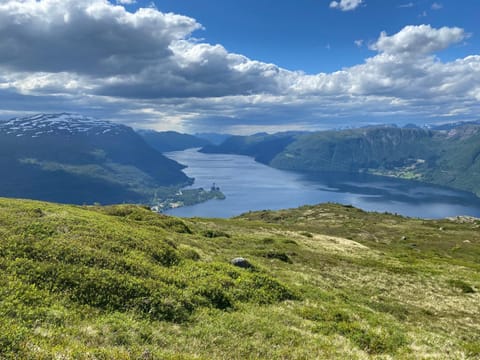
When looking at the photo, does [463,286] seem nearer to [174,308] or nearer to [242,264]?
[242,264]

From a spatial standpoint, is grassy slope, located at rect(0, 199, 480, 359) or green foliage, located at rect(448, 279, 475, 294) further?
green foliage, located at rect(448, 279, 475, 294)

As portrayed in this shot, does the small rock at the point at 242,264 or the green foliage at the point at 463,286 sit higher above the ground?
the small rock at the point at 242,264

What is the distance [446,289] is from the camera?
1439 inches

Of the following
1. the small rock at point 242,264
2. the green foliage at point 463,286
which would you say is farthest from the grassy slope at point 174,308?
the green foliage at point 463,286

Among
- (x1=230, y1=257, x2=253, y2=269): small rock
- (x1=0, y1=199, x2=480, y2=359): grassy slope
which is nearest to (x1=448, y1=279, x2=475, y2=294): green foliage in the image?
(x1=0, y1=199, x2=480, y2=359): grassy slope

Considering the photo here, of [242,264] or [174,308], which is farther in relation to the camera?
[242,264]

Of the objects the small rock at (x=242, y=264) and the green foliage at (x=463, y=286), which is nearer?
the small rock at (x=242, y=264)

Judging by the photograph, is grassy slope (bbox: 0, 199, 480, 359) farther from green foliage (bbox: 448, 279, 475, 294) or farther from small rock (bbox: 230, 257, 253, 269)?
green foliage (bbox: 448, 279, 475, 294)

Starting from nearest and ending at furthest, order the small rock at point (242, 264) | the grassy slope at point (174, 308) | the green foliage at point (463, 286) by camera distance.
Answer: the grassy slope at point (174, 308), the small rock at point (242, 264), the green foliage at point (463, 286)

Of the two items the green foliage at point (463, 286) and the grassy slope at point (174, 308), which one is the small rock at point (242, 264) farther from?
the green foliage at point (463, 286)

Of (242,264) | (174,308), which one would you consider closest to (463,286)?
(242,264)

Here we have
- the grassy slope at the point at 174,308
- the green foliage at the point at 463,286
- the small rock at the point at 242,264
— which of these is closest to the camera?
the grassy slope at the point at 174,308

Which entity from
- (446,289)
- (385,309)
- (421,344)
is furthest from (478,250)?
(421,344)

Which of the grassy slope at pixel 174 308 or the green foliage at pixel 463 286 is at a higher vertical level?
the grassy slope at pixel 174 308
